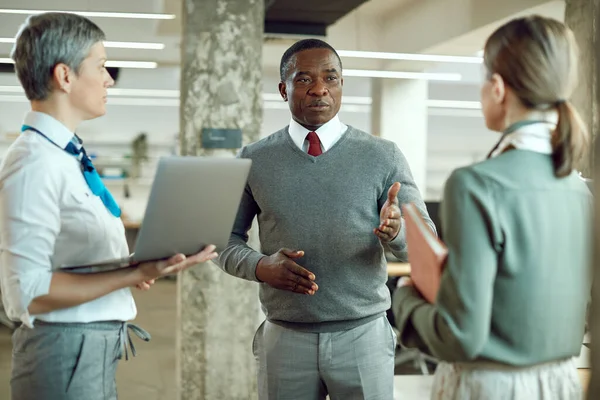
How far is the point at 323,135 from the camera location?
7.49 ft

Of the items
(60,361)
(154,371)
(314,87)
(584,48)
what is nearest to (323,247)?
(314,87)

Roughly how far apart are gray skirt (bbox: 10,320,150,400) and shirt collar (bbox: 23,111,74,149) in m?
0.41

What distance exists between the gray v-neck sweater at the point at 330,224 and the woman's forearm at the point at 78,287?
1.87 feet

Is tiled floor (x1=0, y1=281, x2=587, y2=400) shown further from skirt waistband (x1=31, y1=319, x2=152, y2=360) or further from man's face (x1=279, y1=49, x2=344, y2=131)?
skirt waistband (x1=31, y1=319, x2=152, y2=360)

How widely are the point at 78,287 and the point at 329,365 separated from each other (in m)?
0.83

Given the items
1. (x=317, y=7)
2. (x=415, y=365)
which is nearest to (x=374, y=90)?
(x=317, y=7)

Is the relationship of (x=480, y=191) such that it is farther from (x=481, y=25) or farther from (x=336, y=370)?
(x=481, y=25)

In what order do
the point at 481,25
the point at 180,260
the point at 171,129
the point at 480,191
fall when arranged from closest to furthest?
the point at 480,191 → the point at 180,260 → the point at 481,25 → the point at 171,129

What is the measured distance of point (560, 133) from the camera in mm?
1342

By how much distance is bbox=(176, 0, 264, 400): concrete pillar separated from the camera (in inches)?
161

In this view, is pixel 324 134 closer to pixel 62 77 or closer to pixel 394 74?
pixel 62 77

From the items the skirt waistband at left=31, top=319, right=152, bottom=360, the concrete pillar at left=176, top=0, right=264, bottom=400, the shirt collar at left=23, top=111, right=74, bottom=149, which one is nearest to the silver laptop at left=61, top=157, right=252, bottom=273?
the skirt waistband at left=31, top=319, right=152, bottom=360

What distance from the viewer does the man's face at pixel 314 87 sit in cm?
226

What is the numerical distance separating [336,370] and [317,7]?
4743mm
